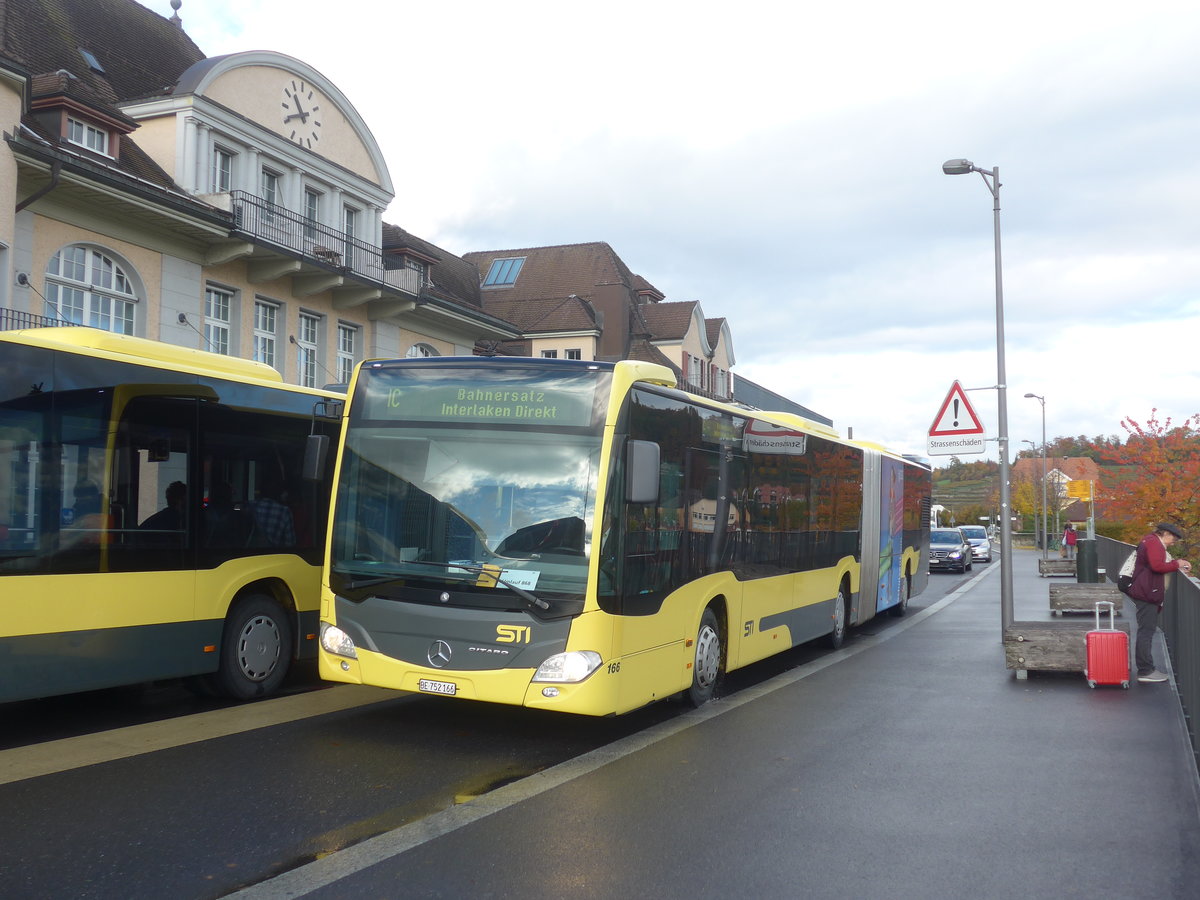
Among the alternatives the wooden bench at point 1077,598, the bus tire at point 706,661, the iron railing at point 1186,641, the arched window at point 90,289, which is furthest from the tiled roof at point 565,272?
the bus tire at point 706,661

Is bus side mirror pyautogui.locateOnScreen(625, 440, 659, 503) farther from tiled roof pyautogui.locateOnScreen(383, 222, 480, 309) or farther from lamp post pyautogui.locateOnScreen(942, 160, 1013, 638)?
tiled roof pyautogui.locateOnScreen(383, 222, 480, 309)

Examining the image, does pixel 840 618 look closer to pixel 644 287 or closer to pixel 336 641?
pixel 336 641

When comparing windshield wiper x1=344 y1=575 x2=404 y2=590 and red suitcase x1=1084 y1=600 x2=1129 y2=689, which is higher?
windshield wiper x1=344 y1=575 x2=404 y2=590

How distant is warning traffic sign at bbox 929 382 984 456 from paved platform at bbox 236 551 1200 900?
5.84 m

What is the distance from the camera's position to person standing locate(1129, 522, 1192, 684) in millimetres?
11852

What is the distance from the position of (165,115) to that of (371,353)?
7.55 m

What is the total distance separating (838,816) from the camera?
6.24 metres

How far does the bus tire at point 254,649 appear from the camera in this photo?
9578 millimetres

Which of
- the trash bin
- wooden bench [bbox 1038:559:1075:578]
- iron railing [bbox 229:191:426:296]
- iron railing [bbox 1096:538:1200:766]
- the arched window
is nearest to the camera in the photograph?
iron railing [bbox 1096:538:1200:766]

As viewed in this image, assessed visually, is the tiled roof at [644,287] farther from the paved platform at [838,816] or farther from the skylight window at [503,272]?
the paved platform at [838,816]

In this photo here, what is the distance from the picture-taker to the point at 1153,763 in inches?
307

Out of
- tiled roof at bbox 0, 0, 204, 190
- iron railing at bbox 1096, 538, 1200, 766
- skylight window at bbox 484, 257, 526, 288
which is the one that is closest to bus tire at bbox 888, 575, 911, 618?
iron railing at bbox 1096, 538, 1200, 766

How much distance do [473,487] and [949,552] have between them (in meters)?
33.6

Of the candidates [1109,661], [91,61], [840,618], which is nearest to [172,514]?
[1109,661]
